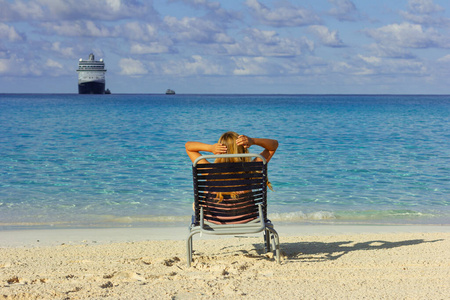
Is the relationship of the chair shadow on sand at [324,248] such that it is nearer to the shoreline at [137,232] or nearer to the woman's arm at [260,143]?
the shoreline at [137,232]

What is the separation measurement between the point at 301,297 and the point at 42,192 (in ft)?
23.5

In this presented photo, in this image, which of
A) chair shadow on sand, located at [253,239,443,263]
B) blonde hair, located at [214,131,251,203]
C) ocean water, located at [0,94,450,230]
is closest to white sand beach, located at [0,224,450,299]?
chair shadow on sand, located at [253,239,443,263]

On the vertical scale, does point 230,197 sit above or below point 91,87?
below

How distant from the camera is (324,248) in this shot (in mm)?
5348

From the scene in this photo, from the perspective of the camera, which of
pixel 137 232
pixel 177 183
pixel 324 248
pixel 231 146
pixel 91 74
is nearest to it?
pixel 231 146

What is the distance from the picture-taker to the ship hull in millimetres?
122562

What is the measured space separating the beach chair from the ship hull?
123270 millimetres

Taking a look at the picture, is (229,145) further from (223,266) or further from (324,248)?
(324,248)

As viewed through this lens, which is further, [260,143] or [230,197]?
[260,143]

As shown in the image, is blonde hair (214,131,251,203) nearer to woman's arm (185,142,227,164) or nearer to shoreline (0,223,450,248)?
woman's arm (185,142,227,164)

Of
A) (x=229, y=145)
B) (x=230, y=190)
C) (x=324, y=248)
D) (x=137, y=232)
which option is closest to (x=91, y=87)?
(x=137, y=232)

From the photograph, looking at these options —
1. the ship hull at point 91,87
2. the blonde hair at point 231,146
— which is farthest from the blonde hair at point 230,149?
the ship hull at point 91,87

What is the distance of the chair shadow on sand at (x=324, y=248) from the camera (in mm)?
4914

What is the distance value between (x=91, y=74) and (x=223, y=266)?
123535mm
